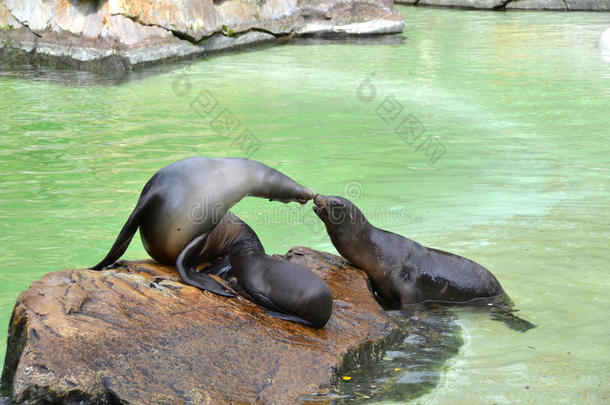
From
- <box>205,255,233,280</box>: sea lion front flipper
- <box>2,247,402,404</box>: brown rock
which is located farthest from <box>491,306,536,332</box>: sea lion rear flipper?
<box>205,255,233,280</box>: sea lion front flipper

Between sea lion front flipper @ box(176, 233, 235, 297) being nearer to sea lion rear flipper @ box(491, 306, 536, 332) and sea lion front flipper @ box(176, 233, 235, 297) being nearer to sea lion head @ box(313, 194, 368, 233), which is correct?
sea lion head @ box(313, 194, 368, 233)

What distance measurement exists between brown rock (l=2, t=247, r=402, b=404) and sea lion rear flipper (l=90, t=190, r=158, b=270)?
0.08 meters

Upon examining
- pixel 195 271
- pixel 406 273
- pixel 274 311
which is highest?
pixel 195 271

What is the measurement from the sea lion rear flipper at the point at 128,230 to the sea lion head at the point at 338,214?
0.98 meters

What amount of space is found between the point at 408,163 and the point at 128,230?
470cm

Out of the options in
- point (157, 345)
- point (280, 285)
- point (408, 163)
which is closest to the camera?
point (157, 345)

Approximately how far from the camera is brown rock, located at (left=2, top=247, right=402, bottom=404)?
2.92 m

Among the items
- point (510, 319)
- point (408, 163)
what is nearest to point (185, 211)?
point (510, 319)

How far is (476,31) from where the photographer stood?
1731cm

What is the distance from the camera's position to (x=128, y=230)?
3.69 metres

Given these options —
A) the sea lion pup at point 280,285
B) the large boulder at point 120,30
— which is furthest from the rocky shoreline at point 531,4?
the sea lion pup at point 280,285

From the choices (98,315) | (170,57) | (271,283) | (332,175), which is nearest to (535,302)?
(271,283)

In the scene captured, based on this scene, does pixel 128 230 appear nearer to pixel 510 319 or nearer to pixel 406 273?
pixel 406 273

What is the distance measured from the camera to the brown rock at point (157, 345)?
115 inches
